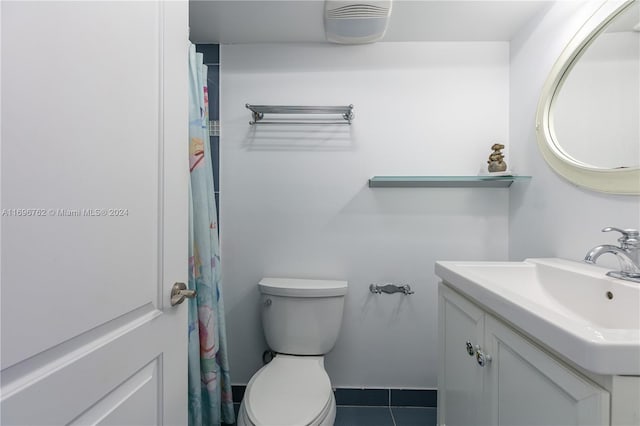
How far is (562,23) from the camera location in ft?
3.99

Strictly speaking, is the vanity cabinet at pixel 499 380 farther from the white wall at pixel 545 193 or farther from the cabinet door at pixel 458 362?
the white wall at pixel 545 193

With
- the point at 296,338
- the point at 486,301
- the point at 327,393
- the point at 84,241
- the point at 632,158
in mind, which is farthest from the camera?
the point at 296,338

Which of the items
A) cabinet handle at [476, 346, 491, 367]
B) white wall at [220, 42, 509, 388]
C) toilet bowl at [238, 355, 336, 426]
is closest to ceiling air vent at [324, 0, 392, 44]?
white wall at [220, 42, 509, 388]

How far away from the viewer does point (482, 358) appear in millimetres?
837

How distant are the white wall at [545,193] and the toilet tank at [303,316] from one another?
3.23 feet

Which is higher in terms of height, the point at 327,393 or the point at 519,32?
the point at 519,32

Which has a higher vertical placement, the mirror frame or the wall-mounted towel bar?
the mirror frame

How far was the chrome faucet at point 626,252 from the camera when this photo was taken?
819 millimetres

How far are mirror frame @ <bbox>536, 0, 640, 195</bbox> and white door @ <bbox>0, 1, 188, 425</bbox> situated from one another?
1398 millimetres

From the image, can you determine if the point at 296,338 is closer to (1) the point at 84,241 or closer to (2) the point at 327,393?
(2) the point at 327,393

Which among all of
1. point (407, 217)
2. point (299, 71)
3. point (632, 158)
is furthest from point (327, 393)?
point (299, 71)

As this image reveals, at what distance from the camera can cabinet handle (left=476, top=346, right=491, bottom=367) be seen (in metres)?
0.82

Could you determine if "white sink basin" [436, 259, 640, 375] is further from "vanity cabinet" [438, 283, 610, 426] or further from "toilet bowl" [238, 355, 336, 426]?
"toilet bowl" [238, 355, 336, 426]

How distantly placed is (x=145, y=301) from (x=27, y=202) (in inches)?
13.3
